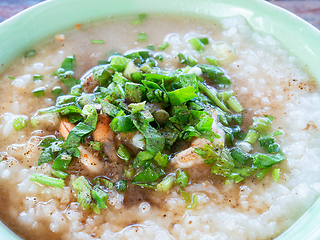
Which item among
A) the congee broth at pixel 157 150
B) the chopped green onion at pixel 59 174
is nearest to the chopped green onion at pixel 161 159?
the congee broth at pixel 157 150

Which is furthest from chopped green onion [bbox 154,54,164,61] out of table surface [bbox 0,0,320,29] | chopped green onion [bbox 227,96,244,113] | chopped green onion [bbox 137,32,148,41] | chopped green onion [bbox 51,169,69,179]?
table surface [bbox 0,0,320,29]

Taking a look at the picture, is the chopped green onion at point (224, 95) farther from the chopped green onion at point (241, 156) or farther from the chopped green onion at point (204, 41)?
the chopped green onion at point (204, 41)

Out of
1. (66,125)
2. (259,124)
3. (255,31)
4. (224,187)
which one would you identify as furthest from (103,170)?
(255,31)

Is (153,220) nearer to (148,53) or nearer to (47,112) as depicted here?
(47,112)

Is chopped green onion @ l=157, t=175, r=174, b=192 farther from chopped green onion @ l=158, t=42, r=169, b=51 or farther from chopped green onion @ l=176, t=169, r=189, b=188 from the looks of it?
chopped green onion @ l=158, t=42, r=169, b=51

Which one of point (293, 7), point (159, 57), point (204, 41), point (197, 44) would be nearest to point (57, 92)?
point (159, 57)

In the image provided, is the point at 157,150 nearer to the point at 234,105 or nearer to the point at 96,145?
the point at 96,145
